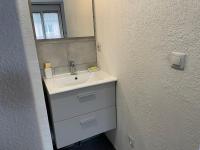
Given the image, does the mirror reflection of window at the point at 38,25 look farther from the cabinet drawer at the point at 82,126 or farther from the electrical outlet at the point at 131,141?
the electrical outlet at the point at 131,141

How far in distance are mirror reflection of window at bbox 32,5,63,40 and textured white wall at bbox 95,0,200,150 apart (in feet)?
1.55

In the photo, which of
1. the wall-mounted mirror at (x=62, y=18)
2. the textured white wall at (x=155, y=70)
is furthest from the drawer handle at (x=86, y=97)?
the wall-mounted mirror at (x=62, y=18)

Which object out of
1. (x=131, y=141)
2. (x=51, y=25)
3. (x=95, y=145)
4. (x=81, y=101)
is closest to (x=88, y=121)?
(x=81, y=101)

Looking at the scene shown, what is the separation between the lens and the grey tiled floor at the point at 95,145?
1.89m

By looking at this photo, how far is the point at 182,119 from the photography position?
0.90 m

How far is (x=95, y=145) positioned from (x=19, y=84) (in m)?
1.76

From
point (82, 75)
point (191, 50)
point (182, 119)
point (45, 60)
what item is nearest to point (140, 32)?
point (191, 50)

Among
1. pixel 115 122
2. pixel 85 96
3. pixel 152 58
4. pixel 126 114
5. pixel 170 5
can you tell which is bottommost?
pixel 115 122

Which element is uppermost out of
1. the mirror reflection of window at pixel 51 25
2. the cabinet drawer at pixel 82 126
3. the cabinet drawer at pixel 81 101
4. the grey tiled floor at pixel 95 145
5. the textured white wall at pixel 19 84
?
the mirror reflection of window at pixel 51 25

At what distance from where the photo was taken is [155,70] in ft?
3.36

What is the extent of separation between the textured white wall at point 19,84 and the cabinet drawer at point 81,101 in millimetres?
912

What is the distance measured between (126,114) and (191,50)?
87cm

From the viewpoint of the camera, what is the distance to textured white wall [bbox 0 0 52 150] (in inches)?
13.8

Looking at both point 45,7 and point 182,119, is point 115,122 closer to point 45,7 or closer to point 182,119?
point 182,119
